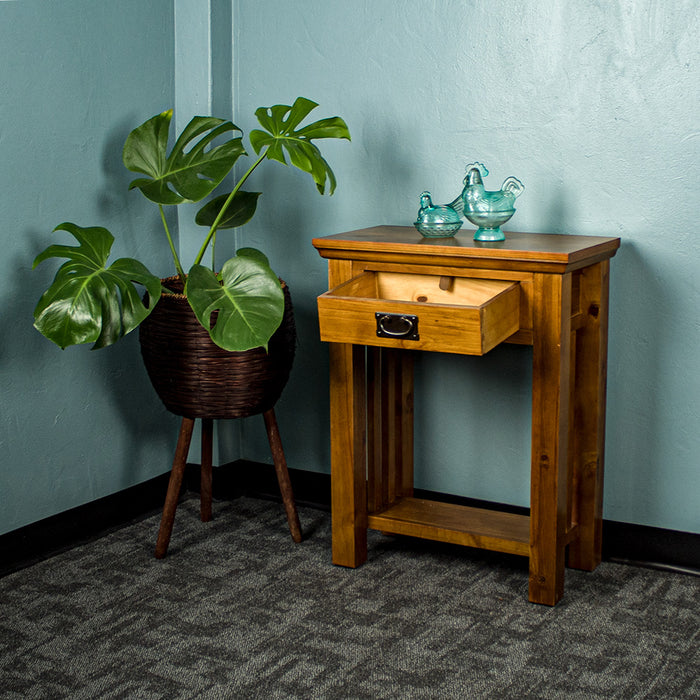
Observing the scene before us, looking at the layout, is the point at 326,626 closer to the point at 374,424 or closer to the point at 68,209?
the point at 374,424

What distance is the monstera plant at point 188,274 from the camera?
206 centimetres

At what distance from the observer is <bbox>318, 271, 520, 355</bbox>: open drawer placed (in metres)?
1.89

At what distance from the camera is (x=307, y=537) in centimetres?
256

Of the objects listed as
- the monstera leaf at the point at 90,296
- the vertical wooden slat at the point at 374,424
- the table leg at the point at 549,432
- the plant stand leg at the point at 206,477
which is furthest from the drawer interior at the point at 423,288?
the plant stand leg at the point at 206,477

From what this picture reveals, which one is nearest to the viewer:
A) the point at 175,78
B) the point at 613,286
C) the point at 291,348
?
the point at 613,286

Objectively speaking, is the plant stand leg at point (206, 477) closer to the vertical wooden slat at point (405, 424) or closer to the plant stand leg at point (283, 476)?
the plant stand leg at point (283, 476)

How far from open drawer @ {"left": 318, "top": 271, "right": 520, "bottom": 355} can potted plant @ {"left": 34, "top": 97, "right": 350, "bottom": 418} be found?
15cm

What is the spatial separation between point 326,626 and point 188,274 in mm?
865

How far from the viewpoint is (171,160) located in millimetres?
2326

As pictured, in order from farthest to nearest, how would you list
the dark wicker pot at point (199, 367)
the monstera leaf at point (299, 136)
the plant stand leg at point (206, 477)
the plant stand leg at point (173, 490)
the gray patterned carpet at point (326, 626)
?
the plant stand leg at point (206, 477) < the plant stand leg at point (173, 490) < the dark wicker pot at point (199, 367) < the monstera leaf at point (299, 136) < the gray patterned carpet at point (326, 626)

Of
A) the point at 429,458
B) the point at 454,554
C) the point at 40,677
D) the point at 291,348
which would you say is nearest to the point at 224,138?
the point at 291,348

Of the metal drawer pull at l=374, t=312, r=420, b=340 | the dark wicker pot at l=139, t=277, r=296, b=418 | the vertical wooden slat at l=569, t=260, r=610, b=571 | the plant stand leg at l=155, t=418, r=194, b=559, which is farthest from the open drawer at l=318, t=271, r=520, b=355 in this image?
the plant stand leg at l=155, t=418, r=194, b=559

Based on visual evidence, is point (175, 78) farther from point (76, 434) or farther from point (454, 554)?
point (454, 554)

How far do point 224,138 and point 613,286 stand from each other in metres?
1.21
